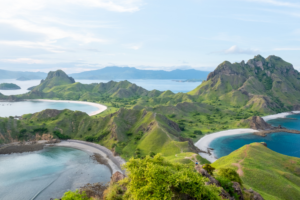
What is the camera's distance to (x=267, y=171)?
6950 cm

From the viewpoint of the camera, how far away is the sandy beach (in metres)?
91.6

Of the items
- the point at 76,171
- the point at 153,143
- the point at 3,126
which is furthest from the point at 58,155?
the point at 153,143

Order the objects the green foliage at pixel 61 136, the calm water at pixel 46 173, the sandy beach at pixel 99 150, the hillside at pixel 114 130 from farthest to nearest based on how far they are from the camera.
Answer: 1. the green foliage at pixel 61 136
2. the hillside at pixel 114 130
3. the sandy beach at pixel 99 150
4. the calm water at pixel 46 173

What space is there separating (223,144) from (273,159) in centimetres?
4810

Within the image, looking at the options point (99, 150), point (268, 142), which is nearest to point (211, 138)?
point (268, 142)

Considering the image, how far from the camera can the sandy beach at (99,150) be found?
91.6 meters

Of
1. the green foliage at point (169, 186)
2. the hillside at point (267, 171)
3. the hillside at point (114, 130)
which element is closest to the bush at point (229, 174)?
the hillside at point (267, 171)

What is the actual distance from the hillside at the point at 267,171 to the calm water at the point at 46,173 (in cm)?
6046

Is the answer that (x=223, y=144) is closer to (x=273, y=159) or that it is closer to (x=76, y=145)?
(x=273, y=159)

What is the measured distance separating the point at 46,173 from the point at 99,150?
31.1 metres

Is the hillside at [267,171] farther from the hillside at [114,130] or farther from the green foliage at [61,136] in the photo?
the green foliage at [61,136]

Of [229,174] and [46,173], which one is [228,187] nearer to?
[229,174]

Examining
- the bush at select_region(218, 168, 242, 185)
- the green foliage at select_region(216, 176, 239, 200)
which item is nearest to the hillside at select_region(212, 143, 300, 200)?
the bush at select_region(218, 168, 242, 185)

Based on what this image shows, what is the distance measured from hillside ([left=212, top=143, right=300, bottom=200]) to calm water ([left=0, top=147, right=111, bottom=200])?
60461 mm
